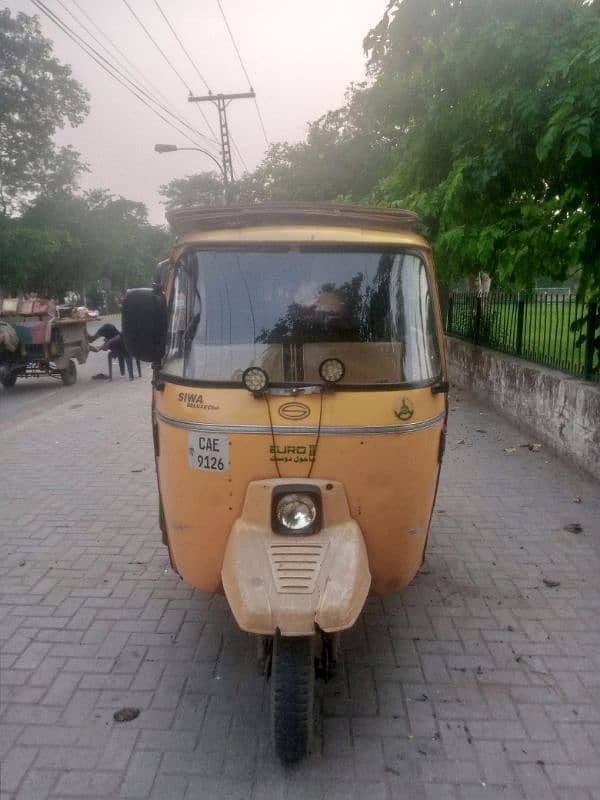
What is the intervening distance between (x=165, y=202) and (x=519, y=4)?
3072 inches

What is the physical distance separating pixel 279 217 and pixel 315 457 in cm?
125

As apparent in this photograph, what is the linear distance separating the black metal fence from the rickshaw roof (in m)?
4.30

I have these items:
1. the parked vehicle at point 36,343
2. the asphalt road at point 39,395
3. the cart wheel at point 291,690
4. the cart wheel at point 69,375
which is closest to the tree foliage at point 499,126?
the cart wheel at point 291,690

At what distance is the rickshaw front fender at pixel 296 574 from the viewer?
2.79 meters

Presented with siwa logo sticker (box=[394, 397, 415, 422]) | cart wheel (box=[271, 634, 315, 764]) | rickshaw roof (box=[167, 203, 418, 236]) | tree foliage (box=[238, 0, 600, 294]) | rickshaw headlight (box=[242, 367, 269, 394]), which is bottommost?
cart wheel (box=[271, 634, 315, 764])

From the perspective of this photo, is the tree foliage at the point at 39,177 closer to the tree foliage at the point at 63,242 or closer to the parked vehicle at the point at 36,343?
the tree foliage at the point at 63,242

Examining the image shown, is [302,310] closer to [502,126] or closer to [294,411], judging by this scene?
[294,411]

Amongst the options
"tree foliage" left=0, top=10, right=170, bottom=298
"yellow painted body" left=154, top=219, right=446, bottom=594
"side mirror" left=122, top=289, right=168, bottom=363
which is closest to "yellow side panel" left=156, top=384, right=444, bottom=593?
"yellow painted body" left=154, top=219, right=446, bottom=594

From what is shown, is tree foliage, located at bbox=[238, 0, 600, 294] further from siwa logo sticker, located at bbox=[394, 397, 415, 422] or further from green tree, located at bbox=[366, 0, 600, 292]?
siwa logo sticker, located at bbox=[394, 397, 415, 422]

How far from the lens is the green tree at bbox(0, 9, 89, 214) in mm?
35406

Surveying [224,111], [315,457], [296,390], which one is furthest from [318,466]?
[224,111]

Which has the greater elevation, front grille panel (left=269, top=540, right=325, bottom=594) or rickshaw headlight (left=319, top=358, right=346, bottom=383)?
rickshaw headlight (left=319, top=358, right=346, bottom=383)

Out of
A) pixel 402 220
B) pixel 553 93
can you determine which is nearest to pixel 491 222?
pixel 553 93

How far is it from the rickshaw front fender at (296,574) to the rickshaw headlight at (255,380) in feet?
1.53
